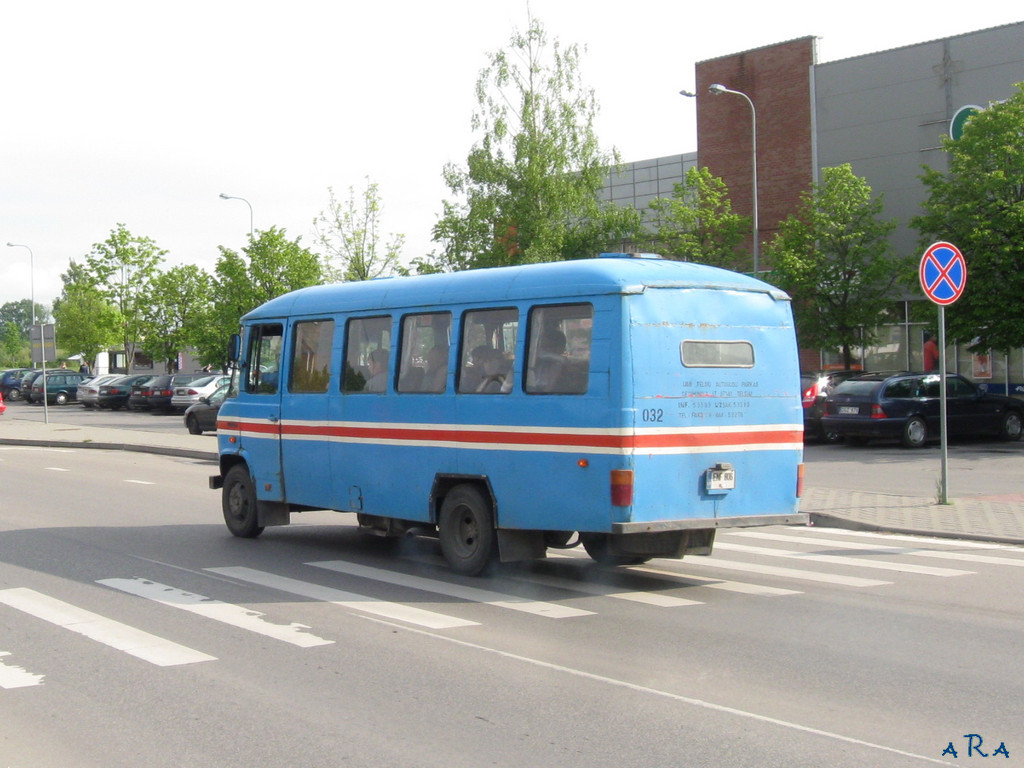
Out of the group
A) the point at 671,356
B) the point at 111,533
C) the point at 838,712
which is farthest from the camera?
the point at 111,533

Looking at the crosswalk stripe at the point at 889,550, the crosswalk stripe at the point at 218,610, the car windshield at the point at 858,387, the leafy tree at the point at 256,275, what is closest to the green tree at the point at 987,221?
the car windshield at the point at 858,387

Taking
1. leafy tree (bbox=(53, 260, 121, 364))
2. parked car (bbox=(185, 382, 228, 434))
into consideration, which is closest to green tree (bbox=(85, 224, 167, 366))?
leafy tree (bbox=(53, 260, 121, 364))

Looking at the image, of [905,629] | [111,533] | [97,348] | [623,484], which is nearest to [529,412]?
[623,484]

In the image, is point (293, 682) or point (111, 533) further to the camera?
point (111, 533)

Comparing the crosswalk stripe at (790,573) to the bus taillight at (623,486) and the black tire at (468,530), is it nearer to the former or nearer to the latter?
the black tire at (468,530)

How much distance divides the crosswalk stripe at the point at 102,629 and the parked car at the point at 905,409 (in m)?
18.3

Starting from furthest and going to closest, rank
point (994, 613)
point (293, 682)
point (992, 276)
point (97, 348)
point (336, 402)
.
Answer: point (97, 348), point (992, 276), point (336, 402), point (994, 613), point (293, 682)

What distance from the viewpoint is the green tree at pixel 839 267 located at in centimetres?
3158

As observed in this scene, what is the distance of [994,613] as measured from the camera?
8.55 meters

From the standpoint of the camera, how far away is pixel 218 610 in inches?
345

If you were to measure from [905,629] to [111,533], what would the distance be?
8.90 m

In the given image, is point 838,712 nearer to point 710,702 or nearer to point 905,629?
point 710,702

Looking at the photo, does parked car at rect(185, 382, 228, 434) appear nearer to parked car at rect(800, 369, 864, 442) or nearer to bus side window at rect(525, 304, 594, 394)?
parked car at rect(800, 369, 864, 442)

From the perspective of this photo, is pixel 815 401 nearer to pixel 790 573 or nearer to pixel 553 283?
pixel 790 573
